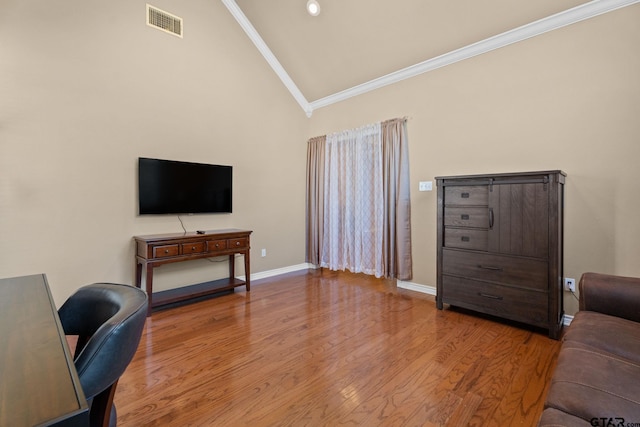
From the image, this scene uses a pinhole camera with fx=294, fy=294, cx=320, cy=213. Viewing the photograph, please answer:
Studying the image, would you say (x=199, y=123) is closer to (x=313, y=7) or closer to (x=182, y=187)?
(x=182, y=187)

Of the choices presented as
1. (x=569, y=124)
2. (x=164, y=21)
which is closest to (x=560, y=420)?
(x=569, y=124)

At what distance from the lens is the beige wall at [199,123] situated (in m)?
2.49

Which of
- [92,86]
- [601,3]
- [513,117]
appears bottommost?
[513,117]

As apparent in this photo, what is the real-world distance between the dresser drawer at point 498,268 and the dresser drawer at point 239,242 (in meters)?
2.31

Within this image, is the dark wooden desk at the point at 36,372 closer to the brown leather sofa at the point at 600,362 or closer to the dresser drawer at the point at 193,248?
the brown leather sofa at the point at 600,362

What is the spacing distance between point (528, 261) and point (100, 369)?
294 cm

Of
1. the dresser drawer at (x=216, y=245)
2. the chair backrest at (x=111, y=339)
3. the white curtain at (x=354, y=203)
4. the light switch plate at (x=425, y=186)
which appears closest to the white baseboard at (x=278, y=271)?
the white curtain at (x=354, y=203)

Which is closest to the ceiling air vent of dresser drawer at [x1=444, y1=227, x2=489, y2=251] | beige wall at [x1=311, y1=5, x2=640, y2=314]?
beige wall at [x1=311, y1=5, x2=640, y2=314]

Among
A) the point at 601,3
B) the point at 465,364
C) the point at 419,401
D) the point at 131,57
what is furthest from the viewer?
the point at 131,57

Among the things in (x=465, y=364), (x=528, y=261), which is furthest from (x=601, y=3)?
(x=465, y=364)

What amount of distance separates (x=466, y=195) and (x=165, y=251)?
3.07 metres

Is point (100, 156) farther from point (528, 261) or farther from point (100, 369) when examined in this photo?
point (528, 261)

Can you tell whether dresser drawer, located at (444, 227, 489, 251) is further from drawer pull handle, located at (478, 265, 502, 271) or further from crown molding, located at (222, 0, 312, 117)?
crown molding, located at (222, 0, 312, 117)

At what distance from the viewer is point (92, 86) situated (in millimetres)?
2906
